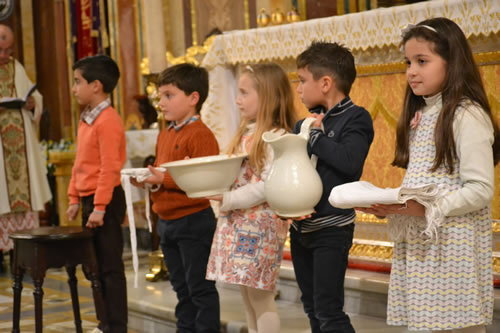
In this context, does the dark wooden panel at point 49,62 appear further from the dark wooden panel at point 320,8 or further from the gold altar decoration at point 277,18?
the gold altar decoration at point 277,18

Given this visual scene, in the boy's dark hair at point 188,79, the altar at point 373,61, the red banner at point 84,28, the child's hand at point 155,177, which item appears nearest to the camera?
the child's hand at point 155,177

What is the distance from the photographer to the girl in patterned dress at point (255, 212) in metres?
3.23

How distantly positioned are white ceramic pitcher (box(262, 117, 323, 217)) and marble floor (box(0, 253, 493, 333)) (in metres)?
1.24

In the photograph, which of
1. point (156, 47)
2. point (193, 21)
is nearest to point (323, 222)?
point (156, 47)

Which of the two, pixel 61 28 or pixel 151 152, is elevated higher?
pixel 61 28

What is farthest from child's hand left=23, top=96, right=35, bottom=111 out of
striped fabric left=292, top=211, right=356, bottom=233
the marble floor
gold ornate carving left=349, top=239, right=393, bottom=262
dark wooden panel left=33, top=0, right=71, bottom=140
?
striped fabric left=292, top=211, right=356, bottom=233

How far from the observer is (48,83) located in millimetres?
9555

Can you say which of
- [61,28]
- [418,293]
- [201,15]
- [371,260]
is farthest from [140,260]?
[418,293]

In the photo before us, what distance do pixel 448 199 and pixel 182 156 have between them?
5.01 ft

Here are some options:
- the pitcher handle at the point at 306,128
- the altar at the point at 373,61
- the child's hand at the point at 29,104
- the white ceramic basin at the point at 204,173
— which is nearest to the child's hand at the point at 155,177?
the white ceramic basin at the point at 204,173

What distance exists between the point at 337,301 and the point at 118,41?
563 centimetres

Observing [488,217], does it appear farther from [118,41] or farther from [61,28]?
[61,28]

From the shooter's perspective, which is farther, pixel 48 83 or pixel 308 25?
pixel 48 83

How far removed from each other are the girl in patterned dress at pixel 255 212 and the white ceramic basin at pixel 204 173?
70 mm
